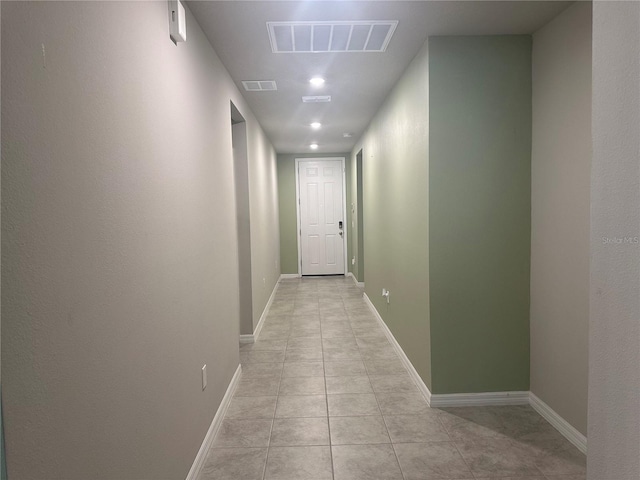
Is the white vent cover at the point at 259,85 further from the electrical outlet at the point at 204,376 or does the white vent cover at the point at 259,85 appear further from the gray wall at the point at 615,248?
the gray wall at the point at 615,248

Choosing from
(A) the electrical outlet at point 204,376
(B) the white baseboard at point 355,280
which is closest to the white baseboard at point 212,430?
(A) the electrical outlet at point 204,376

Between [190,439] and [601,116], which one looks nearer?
[601,116]

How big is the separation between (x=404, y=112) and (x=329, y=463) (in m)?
2.55

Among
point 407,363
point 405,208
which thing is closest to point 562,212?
point 405,208

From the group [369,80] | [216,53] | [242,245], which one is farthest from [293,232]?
[216,53]

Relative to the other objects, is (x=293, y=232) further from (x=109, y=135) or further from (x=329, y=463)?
(x=109, y=135)

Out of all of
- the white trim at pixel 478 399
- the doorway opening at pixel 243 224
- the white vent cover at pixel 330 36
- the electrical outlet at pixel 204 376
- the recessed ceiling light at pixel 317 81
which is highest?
the recessed ceiling light at pixel 317 81

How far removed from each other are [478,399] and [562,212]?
1.33m

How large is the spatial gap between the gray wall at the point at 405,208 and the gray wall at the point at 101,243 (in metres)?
1.47

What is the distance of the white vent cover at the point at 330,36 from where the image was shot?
7.91ft

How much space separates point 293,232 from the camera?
8117 millimetres

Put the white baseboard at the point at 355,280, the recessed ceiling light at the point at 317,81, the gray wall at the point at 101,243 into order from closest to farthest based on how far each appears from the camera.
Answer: the gray wall at the point at 101,243 < the recessed ceiling light at the point at 317,81 < the white baseboard at the point at 355,280

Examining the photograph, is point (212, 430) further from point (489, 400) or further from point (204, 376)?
point (489, 400)

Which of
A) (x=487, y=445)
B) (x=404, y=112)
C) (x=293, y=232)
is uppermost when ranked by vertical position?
(x=404, y=112)
